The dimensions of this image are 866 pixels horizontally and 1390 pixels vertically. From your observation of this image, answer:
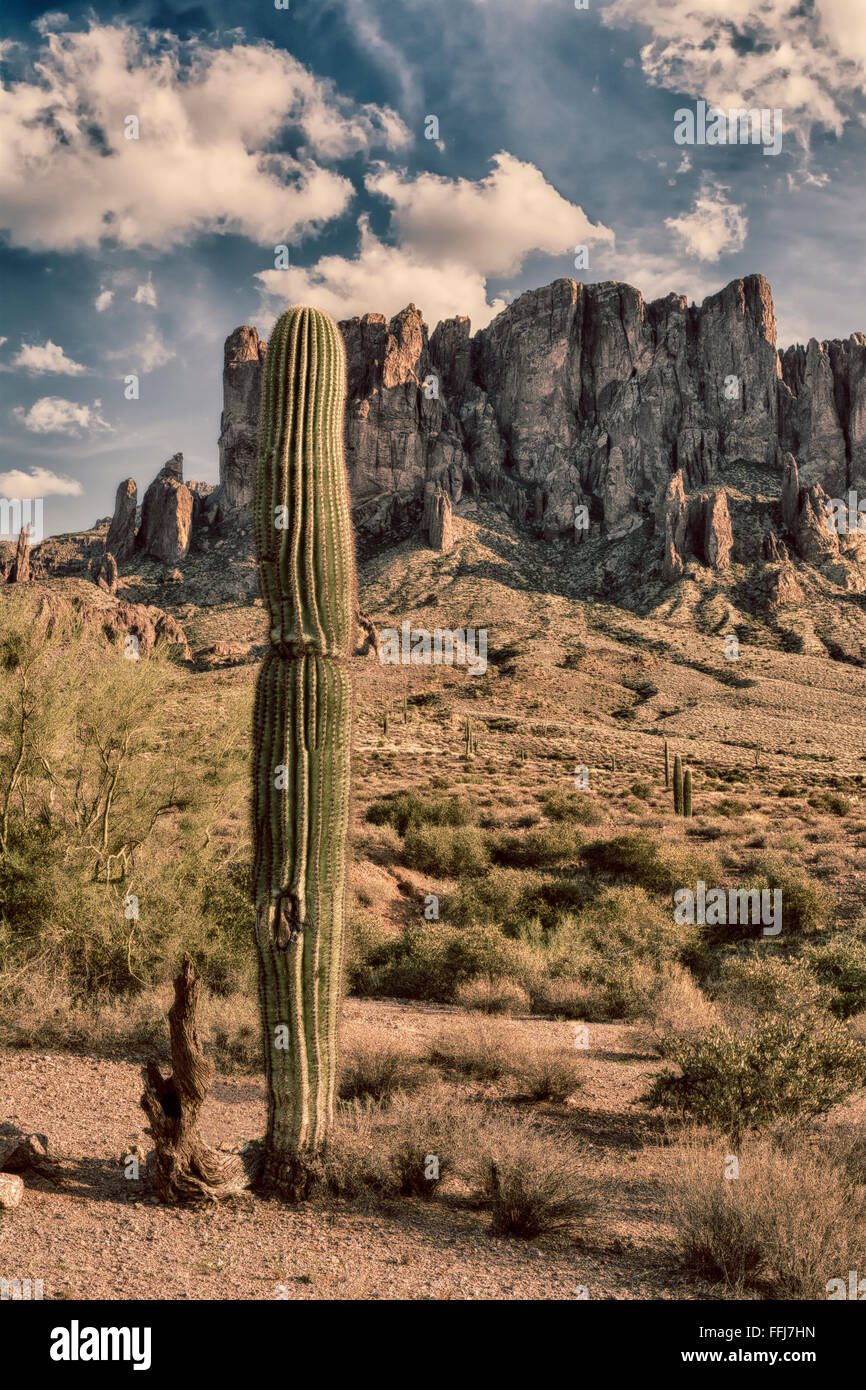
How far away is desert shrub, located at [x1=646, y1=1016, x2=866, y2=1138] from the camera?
21.7 ft

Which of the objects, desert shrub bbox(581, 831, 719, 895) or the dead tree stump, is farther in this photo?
desert shrub bbox(581, 831, 719, 895)

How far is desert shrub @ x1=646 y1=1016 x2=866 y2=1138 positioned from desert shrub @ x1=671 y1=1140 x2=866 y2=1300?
1.34 m

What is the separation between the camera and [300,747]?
19.5 feet

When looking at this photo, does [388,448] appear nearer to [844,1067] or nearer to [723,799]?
[723,799]

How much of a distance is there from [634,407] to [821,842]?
102 metres

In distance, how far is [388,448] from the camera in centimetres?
11338

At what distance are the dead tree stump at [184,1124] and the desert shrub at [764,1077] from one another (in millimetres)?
3701

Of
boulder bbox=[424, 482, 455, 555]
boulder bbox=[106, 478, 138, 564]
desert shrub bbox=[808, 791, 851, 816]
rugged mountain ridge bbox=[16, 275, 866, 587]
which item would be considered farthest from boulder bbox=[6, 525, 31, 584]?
desert shrub bbox=[808, 791, 851, 816]

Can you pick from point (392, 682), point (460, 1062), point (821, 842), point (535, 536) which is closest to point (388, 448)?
point (535, 536)

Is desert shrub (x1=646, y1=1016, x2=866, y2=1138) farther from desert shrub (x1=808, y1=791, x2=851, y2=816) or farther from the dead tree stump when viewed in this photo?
desert shrub (x1=808, y1=791, x2=851, y2=816)

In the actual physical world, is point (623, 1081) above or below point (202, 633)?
below

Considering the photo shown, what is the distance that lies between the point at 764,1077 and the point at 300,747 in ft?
14.9

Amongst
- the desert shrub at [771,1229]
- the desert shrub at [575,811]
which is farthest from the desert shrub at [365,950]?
the desert shrub at [575,811]

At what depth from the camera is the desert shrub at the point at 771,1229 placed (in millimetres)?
4473
